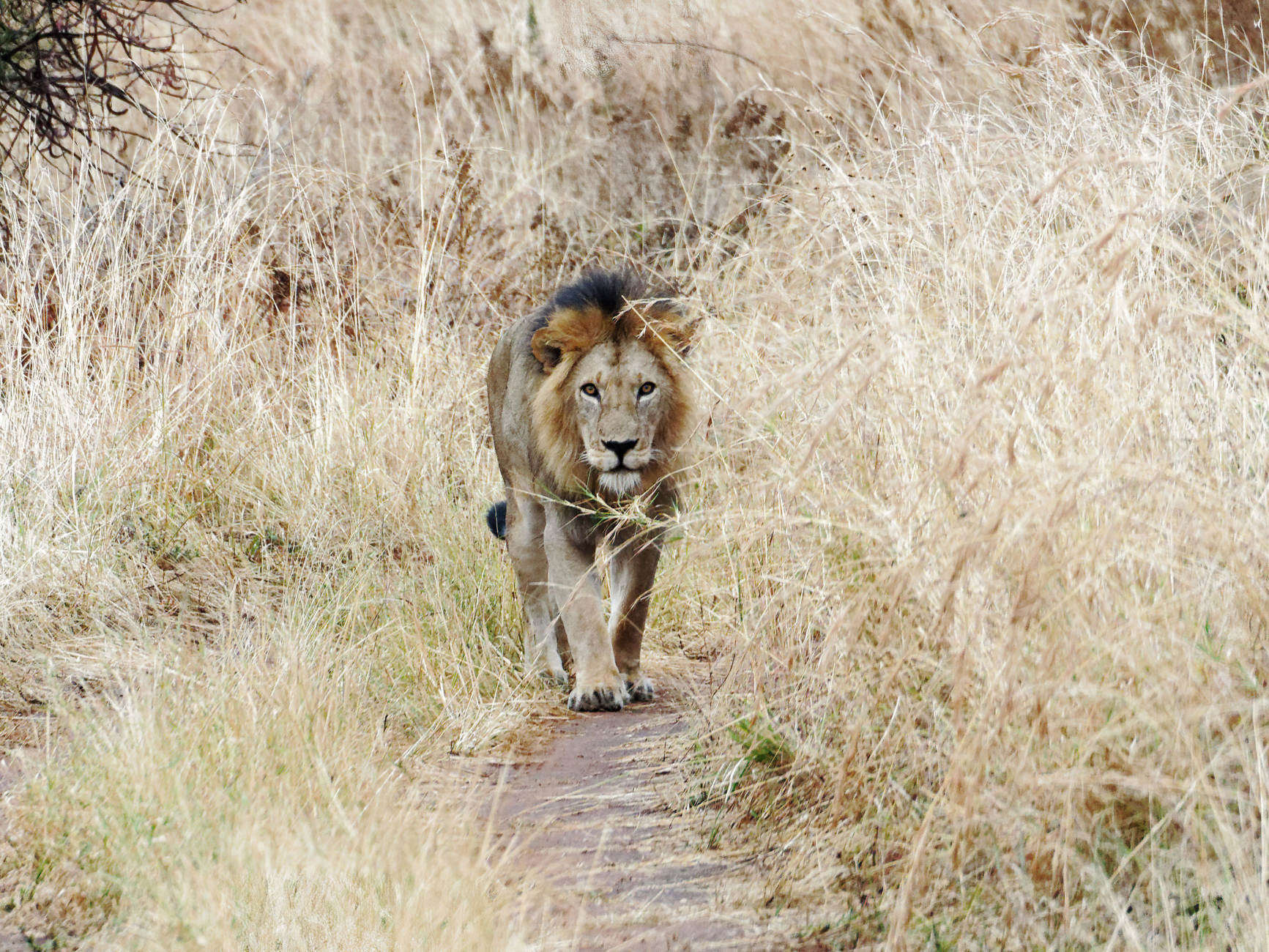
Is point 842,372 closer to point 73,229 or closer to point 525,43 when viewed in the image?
point 73,229

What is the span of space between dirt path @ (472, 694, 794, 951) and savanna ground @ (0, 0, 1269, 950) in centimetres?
8

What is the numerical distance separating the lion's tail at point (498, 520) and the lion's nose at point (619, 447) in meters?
0.86

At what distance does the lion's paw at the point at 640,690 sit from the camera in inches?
194

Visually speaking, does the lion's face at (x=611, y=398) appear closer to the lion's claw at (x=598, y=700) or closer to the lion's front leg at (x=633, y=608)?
the lion's front leg at (x=633, y=608)

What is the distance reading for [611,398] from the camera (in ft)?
15.4

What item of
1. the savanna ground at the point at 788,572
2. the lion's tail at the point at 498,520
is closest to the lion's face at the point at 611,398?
the savanna ground at the point at 788,572

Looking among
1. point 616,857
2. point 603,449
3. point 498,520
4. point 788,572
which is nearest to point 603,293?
point 603,449

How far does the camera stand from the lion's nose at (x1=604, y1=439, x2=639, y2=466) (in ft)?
15.1

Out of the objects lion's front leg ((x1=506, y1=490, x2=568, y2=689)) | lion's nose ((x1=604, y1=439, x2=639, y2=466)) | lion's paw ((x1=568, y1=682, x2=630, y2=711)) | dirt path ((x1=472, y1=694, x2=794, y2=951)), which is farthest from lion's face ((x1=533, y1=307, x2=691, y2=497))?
dirt path ((x1=472, y1=694, x2=794, y2=951))

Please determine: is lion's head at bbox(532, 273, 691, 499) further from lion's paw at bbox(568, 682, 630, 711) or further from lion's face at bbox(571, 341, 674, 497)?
lion's paw at bbox(568, 682, 630, 711)

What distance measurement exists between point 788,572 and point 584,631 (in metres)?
1.56

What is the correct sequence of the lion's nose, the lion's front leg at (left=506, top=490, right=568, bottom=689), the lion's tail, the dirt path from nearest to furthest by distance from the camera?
the dirt path
the lion's nose
the lion's front leg at (left=506, top=490, right=568, bottom=689)
the lion's tail

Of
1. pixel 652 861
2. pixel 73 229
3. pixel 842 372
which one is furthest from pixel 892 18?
pixel 652 861

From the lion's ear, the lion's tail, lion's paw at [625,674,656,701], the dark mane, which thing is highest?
the dark mane
